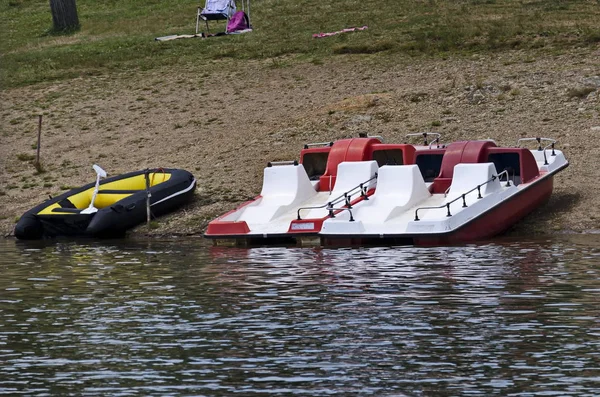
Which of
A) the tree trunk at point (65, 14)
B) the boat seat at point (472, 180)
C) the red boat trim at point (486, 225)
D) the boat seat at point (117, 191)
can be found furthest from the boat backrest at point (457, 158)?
the tree trunk at point (65, 14)

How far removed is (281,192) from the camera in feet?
93.8

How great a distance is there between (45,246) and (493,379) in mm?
16574

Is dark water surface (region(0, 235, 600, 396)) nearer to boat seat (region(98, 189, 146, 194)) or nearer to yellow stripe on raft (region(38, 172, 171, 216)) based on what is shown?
yellow stripe on raft (region(38, 172, 171, 216))

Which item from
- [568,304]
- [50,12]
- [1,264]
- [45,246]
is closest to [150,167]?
[45,246]

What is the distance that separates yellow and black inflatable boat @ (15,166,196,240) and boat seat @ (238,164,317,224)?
284 centimetres

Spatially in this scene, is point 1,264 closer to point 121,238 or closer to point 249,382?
point 121,238

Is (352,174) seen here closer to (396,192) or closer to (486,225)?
(396,192)

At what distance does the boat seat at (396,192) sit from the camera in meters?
26.5

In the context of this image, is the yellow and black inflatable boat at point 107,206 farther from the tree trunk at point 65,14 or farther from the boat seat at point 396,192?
the tree trunk at point 65,14

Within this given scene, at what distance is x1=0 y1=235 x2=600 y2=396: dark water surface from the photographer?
1365cm

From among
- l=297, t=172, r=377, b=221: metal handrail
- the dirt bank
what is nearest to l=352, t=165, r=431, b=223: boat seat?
l=297, t=172, r=377, b=221: metal handrail

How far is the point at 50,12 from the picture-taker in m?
61.2

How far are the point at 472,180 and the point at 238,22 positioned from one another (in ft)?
83.5

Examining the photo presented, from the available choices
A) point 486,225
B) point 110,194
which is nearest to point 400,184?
point 486,225
